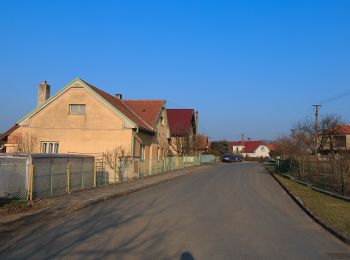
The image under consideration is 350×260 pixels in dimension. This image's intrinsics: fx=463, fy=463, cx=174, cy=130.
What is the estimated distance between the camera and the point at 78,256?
8234 millimetres

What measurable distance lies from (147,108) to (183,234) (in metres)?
31.9

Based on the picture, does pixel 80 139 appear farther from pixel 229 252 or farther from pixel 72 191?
pixel 229 252

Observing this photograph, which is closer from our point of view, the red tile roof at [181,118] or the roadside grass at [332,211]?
the roadside grass at [332,211]

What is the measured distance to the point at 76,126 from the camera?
32531 mm

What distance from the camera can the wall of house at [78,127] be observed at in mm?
31766

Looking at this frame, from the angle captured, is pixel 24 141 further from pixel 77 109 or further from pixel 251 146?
pixel 251 146

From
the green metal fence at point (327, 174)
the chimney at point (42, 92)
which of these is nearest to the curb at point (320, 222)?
the green metal fence at point (327, 174)

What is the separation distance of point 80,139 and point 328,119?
4362 cm

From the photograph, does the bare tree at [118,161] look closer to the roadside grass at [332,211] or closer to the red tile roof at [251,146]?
the roadside grass at [332,211]

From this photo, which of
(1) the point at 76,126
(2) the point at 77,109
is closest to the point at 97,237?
(1) the point at 76,126

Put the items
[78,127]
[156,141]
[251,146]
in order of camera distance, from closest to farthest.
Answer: [78,127]
[156,141]
[251,146]

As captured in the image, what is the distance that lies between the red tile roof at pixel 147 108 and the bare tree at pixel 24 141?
1027 centimetres

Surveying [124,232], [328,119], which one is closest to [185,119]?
[328,119]

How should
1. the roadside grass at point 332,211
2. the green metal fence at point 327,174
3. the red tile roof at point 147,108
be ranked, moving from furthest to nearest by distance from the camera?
the red tile roof at point 147,108 < the green metal fence at point 327,174 < the roadside grass at point 332,211
